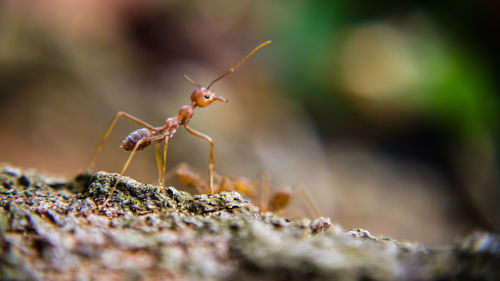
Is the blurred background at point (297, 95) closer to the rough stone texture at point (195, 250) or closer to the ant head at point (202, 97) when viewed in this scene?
the ant head at point (202, 97)

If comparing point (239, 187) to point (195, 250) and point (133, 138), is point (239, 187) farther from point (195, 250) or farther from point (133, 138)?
point (195, 250)

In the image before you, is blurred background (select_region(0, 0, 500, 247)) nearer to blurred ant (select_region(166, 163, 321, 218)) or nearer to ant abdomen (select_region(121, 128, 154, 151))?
blurred ant (select_region(166, 163, 321, 218))

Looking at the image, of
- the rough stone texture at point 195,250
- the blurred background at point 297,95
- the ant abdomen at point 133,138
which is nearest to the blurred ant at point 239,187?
the ant abdomen at point 133,138

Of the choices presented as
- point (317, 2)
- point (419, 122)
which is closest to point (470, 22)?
point (419, 122)

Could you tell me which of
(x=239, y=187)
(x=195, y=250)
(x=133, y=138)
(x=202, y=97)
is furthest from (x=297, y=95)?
(x=195, y=250)

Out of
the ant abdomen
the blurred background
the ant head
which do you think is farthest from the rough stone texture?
the blurred background

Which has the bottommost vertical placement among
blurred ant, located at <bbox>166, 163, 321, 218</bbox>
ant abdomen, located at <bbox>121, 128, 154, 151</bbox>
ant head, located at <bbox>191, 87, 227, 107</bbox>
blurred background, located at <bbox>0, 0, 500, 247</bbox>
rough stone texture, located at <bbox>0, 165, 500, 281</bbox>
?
rough stone texture, located at <bbox>0, 165, 500, 281</bbox>

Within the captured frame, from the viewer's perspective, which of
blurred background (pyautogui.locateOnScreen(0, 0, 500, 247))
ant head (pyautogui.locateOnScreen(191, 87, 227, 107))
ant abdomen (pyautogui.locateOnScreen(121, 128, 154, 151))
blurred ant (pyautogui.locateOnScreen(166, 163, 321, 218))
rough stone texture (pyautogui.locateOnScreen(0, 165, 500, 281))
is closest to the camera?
rough stone texture (pyautogui.locateOnScreen(0, 165, 500, 281))
